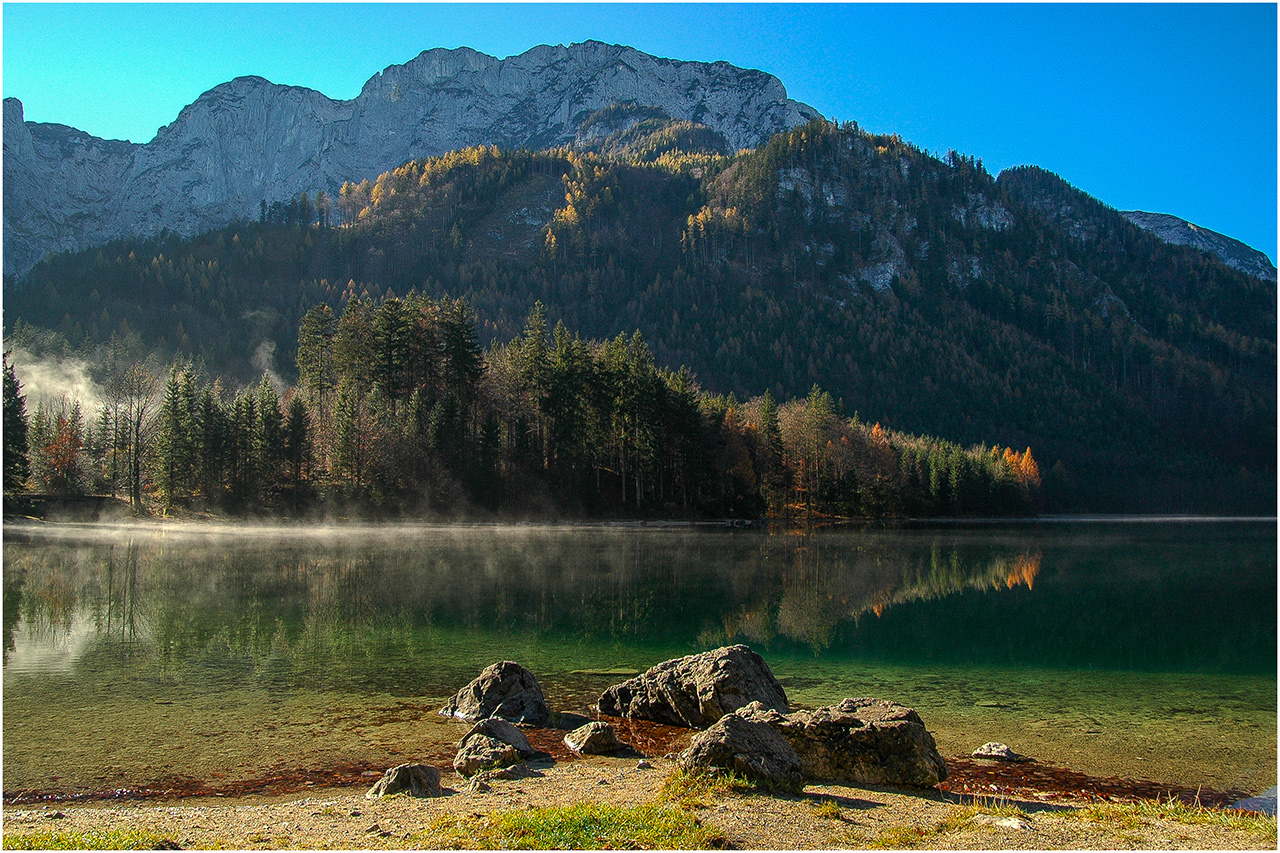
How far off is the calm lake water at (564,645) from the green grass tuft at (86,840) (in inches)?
141

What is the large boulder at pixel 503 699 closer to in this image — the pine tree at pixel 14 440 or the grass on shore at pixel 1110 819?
the grass on shore at pixel 1110 819

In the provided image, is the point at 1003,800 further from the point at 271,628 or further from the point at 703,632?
the point at 271,628

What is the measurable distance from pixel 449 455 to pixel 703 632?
51.3 m

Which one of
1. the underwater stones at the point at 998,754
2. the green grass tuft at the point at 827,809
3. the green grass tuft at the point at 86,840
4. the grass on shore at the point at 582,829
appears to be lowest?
the underwater stones at the point at 998,754

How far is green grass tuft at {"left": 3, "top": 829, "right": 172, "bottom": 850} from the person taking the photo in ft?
27.2

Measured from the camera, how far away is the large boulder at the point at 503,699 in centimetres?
1588

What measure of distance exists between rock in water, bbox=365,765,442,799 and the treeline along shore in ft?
202

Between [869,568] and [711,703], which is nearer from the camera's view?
[711,703]

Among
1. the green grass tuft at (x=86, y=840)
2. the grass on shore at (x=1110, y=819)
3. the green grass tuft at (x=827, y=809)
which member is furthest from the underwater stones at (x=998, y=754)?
the green grass tuft at (x=86, y=840)

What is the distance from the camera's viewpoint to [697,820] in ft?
31.2

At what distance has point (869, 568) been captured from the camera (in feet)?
154

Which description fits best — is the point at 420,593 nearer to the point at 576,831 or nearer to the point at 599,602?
the point at 599,602

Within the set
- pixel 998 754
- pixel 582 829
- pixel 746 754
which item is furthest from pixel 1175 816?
pixel 582 829

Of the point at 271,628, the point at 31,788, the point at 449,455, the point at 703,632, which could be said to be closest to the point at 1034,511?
the point at 449,455
